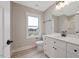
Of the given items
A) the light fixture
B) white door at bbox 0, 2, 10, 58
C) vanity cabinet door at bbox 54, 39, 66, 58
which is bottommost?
vanity cabinet door at bbox 54, 39, 66, 58

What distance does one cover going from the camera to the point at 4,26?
1.16 m

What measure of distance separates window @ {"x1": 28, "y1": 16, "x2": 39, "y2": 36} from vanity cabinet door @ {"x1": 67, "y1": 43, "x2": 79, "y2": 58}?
2.68m

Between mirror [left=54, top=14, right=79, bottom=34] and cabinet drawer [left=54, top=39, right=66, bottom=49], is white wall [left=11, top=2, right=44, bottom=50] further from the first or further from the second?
cabinet drawer [left=54, top=39, right=66, bottom=49]

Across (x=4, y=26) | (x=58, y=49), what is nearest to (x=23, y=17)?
(x=58, y=49)

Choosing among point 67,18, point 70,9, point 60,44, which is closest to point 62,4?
point 70,9

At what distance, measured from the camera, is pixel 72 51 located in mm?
1831

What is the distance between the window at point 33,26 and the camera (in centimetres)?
428

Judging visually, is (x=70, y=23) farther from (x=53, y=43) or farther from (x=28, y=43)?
(x=28, y=43)

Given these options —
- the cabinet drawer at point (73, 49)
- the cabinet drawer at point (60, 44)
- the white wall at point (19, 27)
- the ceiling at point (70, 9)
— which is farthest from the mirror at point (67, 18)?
the white wall at point (19, 27)

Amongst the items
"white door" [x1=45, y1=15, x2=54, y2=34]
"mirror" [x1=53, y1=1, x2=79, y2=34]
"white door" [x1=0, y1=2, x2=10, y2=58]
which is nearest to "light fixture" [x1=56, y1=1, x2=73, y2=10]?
"mirror" [x1=53, y1=1, x2=79, y2=34]

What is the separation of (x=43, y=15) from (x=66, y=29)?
80.4 inches

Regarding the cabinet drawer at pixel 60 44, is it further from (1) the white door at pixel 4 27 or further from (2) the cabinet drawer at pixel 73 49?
(1) the white door at pixel 4 27

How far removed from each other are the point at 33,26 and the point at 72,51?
9.63 feet

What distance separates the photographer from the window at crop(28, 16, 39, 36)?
428 centimetres
